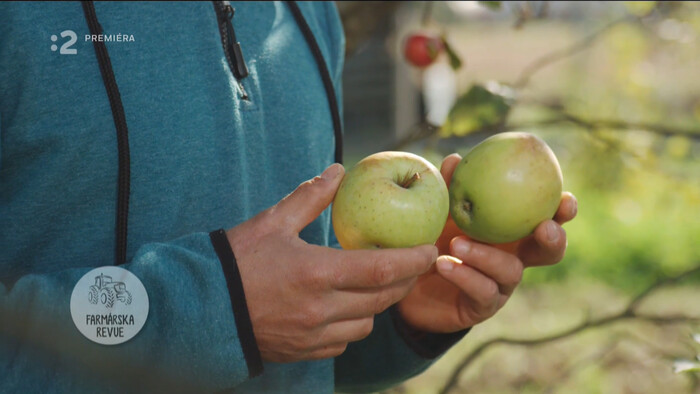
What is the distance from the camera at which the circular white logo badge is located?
2.76 feet

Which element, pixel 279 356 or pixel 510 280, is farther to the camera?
pixel 510 280

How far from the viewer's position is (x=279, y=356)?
923 millimetres

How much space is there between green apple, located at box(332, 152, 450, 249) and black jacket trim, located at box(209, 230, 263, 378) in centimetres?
21

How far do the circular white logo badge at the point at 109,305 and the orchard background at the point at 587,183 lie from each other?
2.70 ft

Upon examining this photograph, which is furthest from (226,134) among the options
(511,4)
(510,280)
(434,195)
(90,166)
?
(511,4)

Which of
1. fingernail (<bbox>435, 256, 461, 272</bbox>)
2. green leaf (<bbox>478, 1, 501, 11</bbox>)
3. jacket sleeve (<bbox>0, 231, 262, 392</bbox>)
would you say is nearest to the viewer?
jacket sleeve (<bbox>0, 231, 262, 392</bbox>)

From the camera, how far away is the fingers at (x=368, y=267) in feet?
2.83

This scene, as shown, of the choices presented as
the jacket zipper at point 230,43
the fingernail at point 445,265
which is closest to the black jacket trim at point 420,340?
the fingernail at point 445,265

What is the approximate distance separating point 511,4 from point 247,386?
124 centimetres

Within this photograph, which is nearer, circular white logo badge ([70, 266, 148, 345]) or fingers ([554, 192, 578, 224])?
circular white logo badge ([70, 266, 148, 345])

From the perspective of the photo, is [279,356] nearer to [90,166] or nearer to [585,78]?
[90,166]

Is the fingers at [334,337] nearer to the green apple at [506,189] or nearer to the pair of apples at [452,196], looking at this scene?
the pair of apples at [452,196]

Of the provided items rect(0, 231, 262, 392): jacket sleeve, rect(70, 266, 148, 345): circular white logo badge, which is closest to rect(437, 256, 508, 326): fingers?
rect(0, 231, 262, 392): jacket sleeve

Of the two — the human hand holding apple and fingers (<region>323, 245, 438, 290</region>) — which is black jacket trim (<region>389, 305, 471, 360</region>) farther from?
fingers (<region>323, 245, 438, 290</region>)
